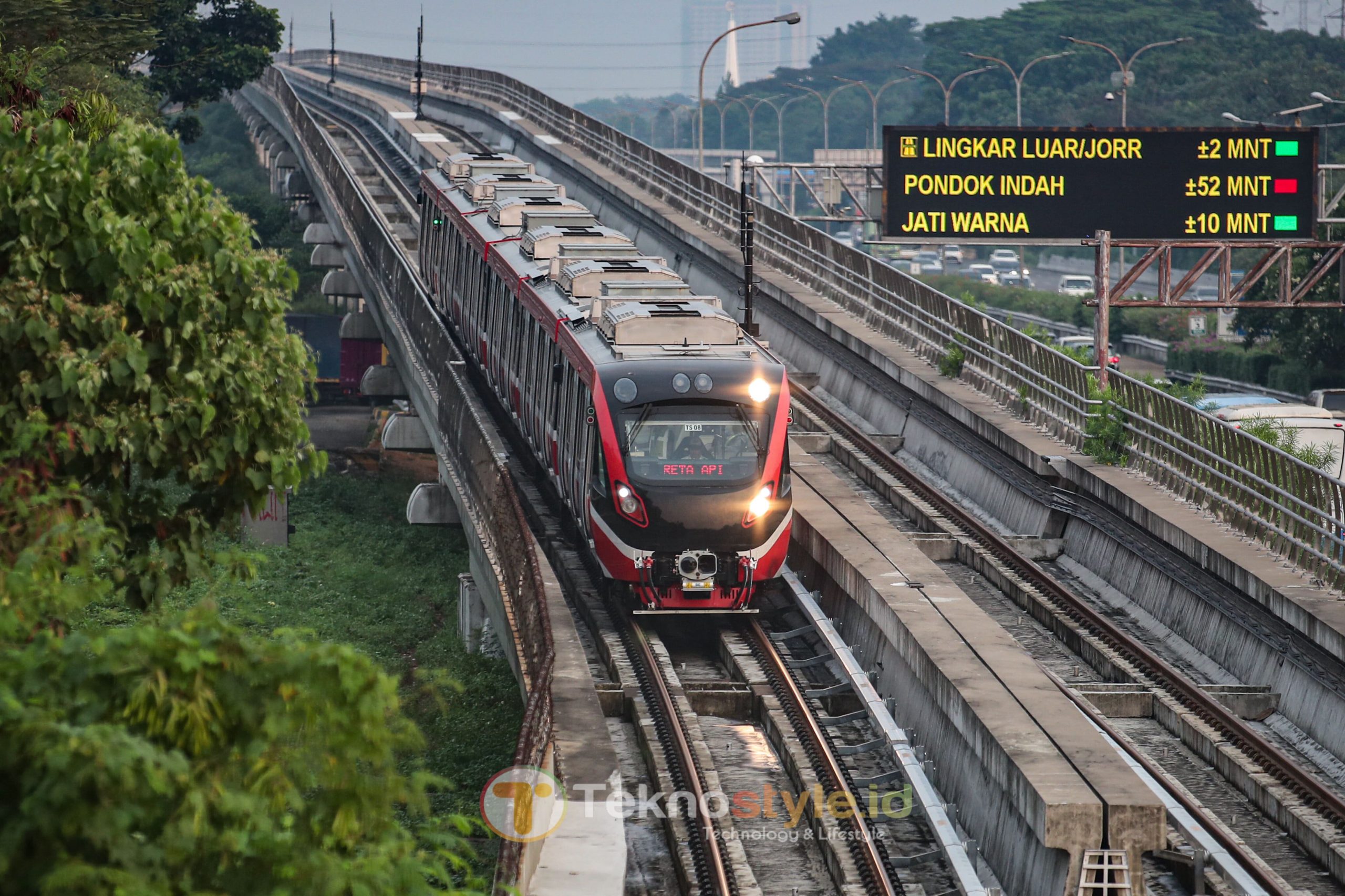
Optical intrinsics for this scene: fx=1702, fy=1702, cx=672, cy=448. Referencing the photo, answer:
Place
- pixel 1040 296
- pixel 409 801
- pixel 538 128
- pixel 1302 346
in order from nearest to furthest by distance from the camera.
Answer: pixel 409 801, pixel 1302 346, pixel 538 128, pixel 1040 296

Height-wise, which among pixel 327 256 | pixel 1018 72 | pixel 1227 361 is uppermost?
pixel 1018 72

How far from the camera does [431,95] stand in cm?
7156

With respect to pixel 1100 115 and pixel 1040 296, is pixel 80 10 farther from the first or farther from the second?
pixel 1100 115

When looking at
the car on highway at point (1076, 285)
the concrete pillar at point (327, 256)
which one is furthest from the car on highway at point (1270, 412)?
the car on highway at point (1076, 285)

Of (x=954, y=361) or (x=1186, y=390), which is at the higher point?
(x=954, y=361)

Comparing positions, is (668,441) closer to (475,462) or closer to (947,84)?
(475,462)

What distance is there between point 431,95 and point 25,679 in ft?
220

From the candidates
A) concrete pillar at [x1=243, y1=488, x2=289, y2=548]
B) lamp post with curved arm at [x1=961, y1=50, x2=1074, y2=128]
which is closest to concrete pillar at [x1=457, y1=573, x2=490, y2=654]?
concrete pillar at [x1=243, y1=488, x2=289, y2=548]

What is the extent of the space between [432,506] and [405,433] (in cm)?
270

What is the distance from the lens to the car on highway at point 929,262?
9119 centimetres

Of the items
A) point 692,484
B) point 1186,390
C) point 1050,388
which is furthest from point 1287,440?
point 692,484

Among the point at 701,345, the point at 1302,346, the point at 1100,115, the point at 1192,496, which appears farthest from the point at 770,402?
the point at 1100,115

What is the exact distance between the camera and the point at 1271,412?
94.8 ft

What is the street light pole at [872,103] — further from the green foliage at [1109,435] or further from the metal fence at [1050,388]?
the green foliage at [1109,435]
